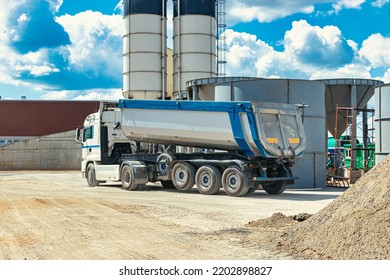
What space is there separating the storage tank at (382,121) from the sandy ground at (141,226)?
15.5 feet

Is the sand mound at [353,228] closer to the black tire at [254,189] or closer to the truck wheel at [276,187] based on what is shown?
the black tire at [254,189]

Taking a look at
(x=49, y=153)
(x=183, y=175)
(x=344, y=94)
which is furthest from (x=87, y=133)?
(x=49, y=153)

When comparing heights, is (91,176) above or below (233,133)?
below

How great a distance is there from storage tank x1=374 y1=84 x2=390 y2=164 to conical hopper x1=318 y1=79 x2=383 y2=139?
7.80 meters

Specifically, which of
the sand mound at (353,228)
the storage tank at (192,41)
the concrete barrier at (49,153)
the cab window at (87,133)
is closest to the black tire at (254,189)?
the cab window at (87,133)

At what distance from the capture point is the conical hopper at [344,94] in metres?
30.5

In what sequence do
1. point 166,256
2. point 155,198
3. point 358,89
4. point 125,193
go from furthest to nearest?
point 358,89, point 125,193, point 155,198, point 166,256

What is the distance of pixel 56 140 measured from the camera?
145 feet

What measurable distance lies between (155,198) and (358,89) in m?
17.1

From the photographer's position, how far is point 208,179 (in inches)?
756

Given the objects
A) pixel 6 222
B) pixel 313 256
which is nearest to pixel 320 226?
pixel 313 256

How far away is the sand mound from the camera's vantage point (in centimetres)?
798

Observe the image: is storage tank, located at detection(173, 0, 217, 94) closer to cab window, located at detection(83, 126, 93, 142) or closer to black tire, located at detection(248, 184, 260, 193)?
cab window, located at detection(83, 126, 93, 142)

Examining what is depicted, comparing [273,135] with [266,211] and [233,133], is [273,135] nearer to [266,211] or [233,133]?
[233,133]
